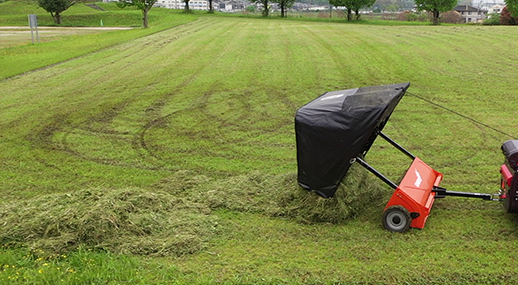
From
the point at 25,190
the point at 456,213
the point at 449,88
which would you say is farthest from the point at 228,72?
the point at 456,213

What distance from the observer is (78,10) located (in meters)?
76.1

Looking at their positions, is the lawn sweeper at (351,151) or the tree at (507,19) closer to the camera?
the lawn sweeper at (351,151)

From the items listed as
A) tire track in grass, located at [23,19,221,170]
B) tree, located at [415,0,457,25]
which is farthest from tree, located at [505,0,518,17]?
tire track in grass, located at [23,19,221,170]

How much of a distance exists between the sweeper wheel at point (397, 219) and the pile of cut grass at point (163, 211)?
2.17 ft

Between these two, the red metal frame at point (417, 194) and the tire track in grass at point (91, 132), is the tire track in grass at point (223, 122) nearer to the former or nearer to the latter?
the tire track in grass at point (91, 132)

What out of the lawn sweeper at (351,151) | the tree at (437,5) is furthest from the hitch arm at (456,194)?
the tree at (437,5)

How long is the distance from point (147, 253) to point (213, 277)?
1198 mm

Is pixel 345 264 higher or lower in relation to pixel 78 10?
lower

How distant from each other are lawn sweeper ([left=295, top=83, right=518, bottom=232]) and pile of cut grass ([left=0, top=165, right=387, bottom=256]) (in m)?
0.56

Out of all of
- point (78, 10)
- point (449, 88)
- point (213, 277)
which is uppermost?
point (78, 10)

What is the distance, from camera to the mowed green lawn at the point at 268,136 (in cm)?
646

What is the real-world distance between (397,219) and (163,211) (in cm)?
385

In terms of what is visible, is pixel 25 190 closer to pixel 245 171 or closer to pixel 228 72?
pixel 245 171

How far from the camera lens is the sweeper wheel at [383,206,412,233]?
280 inches
